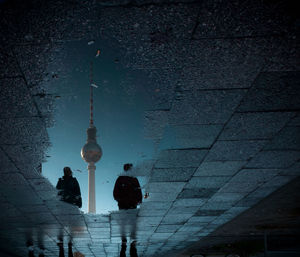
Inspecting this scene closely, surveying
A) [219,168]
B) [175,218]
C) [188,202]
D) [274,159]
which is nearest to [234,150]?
[219,168]

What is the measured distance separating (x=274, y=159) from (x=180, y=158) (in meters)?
1.26

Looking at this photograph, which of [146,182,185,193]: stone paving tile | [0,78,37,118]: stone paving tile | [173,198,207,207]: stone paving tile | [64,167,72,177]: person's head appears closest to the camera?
[0,78,37,118]: stone paving tile

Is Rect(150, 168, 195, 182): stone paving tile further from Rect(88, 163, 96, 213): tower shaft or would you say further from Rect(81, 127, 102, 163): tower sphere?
Rect(81, 127, 102, 163): tower sphere

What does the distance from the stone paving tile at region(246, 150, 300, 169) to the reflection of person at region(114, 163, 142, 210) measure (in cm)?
165

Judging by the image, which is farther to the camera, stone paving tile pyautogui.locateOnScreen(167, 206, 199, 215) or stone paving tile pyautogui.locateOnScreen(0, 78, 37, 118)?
stone paving tile pyautogui.locateOnScreen(167, 206, 199, 215)

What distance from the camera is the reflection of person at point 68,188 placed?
442 centimetres

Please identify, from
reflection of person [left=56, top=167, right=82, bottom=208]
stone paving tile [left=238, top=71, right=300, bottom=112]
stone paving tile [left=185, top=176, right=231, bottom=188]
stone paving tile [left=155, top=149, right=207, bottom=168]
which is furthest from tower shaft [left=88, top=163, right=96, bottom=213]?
stone paving tile [left=238, top=71, right=300, bottom=112]

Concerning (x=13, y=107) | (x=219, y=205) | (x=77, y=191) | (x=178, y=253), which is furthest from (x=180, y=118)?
(x=178, y=253)

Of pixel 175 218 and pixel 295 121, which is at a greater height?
pixel 295 121

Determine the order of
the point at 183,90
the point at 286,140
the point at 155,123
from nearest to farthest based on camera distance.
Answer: the point at 183,90, the point at 155,123, the point at 286,140

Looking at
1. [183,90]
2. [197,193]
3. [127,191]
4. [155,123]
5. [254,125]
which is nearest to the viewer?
[183,90]

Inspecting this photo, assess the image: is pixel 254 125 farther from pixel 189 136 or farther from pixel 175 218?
pixel 175 218

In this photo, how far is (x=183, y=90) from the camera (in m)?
2.55

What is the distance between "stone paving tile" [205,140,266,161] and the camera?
137 inches
